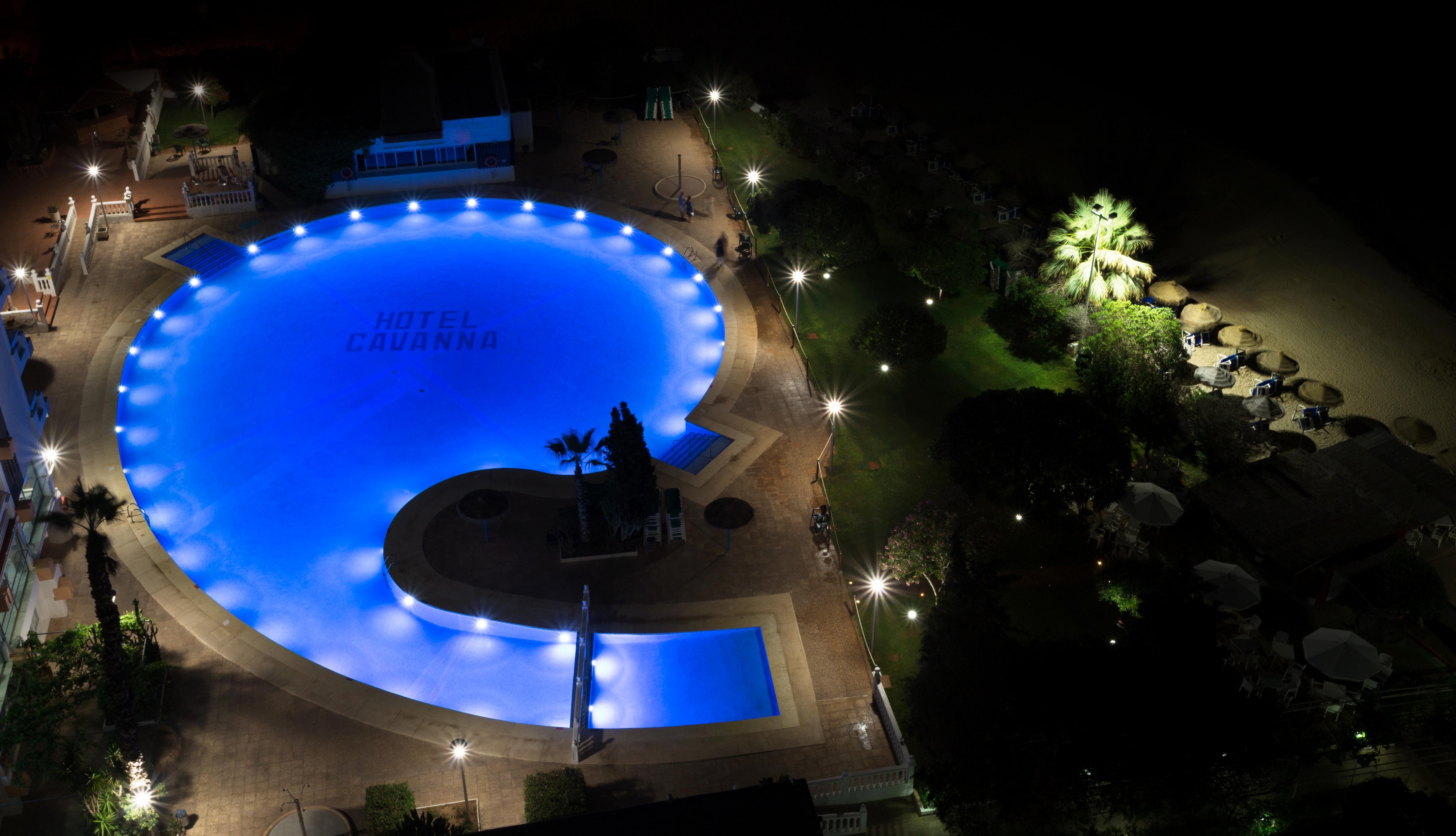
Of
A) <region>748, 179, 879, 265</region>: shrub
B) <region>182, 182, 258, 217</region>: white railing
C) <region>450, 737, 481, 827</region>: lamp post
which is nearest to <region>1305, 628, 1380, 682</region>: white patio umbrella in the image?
<region>450, 737, 481, 827</region>: lamp post

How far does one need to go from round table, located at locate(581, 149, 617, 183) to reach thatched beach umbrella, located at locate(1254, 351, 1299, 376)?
114ft

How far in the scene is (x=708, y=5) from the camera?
86000mm

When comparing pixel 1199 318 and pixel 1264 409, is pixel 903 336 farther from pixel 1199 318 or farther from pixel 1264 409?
pixel 1264 409

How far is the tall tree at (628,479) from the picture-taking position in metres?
40.6

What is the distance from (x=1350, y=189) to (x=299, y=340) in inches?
2194

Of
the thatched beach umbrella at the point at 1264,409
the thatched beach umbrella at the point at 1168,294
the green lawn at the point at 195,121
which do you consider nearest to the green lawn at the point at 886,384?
the thatched beach umbrella at the point at 1168,294

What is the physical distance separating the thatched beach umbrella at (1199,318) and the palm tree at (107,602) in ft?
138

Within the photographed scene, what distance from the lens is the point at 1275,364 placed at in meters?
49.8

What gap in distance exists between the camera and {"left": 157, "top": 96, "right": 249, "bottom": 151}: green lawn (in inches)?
2623

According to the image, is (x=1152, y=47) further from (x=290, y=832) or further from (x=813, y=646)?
(x=290, y=832)

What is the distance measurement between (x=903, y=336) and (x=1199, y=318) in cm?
1368

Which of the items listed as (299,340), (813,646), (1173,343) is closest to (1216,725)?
(813,646)

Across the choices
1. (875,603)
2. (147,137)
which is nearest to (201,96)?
(147,137)

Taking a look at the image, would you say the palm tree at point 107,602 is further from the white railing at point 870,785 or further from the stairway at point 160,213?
A: the stairway at point 160,213
